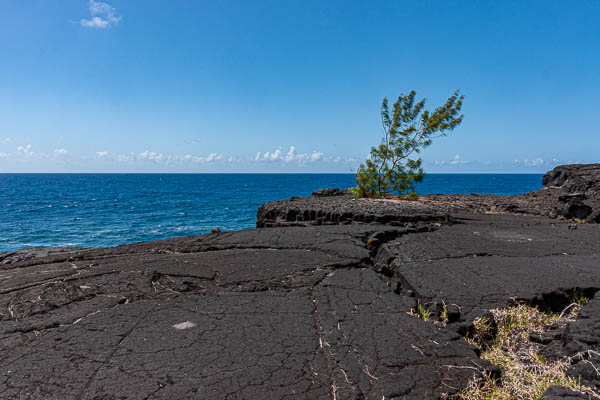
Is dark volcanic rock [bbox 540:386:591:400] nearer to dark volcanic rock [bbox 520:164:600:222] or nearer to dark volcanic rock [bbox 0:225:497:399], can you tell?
dark volcanic rock [bbox 0:225:497:399]

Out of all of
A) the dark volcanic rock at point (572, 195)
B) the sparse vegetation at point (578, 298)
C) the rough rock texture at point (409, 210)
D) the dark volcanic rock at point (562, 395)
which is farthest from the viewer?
the dark volcanic rock at point (572, 195)

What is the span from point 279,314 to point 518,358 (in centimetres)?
218

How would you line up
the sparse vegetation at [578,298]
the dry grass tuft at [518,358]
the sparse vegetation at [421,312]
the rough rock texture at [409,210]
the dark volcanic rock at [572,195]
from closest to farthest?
the dry grass tuft at [518,358]
the sparse vegetation at [421,312]
the sparse vegetation at [578,298]
the rough rock texture at [409,210]
the dark volcanic rock at [572,195]

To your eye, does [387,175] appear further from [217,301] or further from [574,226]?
[217,301]

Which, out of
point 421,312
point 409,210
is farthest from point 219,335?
point 409,210

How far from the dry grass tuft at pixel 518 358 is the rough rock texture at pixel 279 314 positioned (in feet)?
0.36

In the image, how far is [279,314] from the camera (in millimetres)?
3500

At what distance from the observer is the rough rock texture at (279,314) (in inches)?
97.6

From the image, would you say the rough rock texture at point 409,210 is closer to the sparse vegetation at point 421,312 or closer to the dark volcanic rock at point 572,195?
the dark volcanic rock at point 572,195

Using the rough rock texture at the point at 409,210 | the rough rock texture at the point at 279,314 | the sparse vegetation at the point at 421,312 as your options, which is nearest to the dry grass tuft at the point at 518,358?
the rough rock texture at the point at 279,314

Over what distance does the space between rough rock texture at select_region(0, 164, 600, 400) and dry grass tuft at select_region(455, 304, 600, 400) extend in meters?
0.11

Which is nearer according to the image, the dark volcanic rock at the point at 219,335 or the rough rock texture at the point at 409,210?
the dark volcanic rock at the point at 219,335

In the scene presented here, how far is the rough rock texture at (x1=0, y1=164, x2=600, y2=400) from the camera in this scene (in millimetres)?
2479

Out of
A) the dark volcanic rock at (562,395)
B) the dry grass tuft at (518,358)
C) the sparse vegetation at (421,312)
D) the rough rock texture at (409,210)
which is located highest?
→ the rough rock texture at (409,210)
